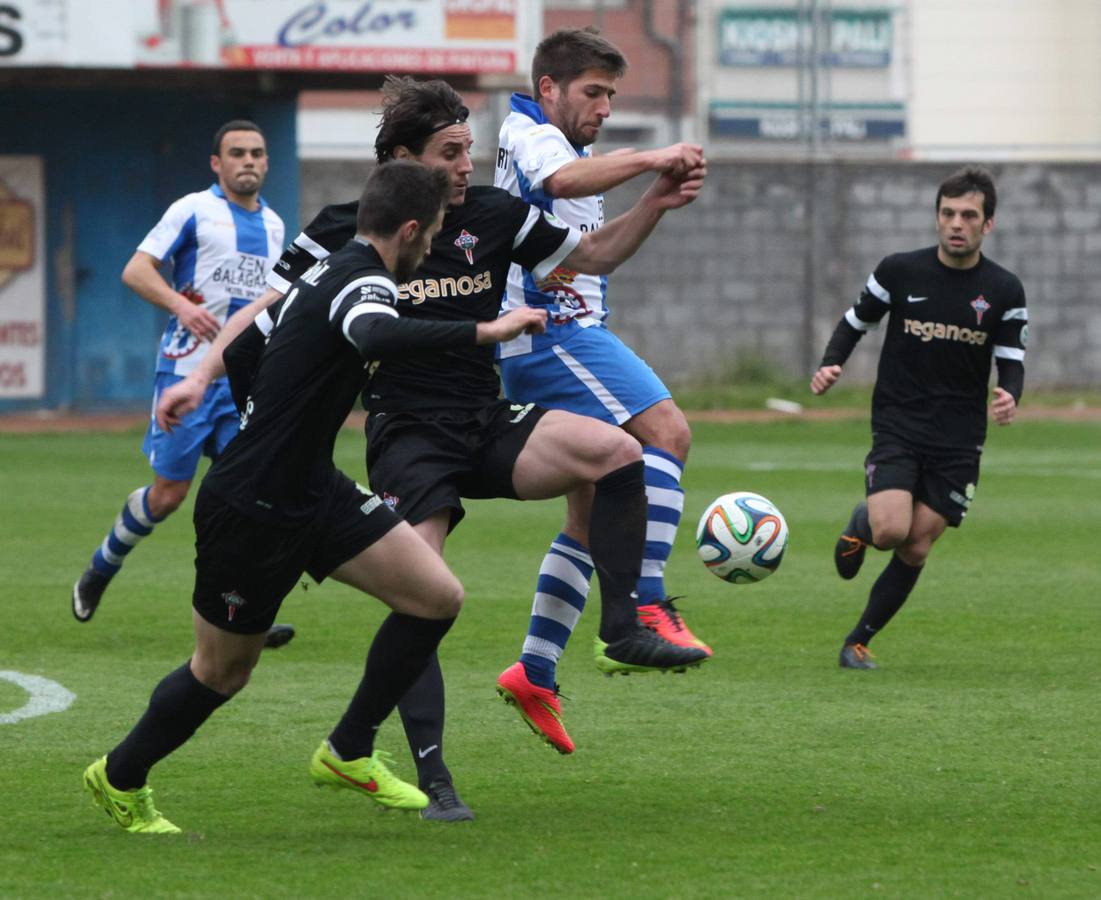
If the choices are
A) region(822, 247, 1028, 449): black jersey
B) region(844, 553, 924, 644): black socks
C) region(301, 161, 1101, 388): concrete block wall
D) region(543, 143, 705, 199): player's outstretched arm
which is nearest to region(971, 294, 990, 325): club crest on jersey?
region(822, 247, 1028, 449): black jersey

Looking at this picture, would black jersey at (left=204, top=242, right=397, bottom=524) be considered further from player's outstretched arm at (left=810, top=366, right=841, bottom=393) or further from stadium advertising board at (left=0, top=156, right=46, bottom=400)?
stadium advertising board at (left=0, top=156, right=46, bottom=400)

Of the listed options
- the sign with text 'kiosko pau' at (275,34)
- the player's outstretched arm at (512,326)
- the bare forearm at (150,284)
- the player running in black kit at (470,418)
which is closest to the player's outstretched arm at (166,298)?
the bare forearm at (150,284)

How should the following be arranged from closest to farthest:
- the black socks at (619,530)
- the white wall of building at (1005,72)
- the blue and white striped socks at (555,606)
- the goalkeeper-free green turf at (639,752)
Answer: the goalkeeper-free green turf at (639,752) < the black socks at (619,530) < the blue and white striped socks at (555,606) < the white wall of building at (1005,72)

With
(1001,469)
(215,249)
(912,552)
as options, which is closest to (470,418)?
(912,552)

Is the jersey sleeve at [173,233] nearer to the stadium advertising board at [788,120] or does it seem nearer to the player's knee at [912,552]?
the player's knee at [912,552]

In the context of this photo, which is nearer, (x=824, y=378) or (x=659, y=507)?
(x=659, y=507)

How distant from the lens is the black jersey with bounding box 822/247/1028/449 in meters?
8.02

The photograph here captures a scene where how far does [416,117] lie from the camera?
5477mm

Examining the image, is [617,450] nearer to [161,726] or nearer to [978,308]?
[161,726]

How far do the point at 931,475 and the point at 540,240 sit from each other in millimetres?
2829

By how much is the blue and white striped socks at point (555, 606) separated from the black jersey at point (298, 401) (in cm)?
117

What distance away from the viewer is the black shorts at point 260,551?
4832 mm

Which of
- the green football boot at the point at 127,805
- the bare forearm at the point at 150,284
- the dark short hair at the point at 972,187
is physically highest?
the dark short hair at the point at 972,187

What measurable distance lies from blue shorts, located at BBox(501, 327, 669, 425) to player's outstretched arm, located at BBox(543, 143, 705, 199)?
592 millimetres
